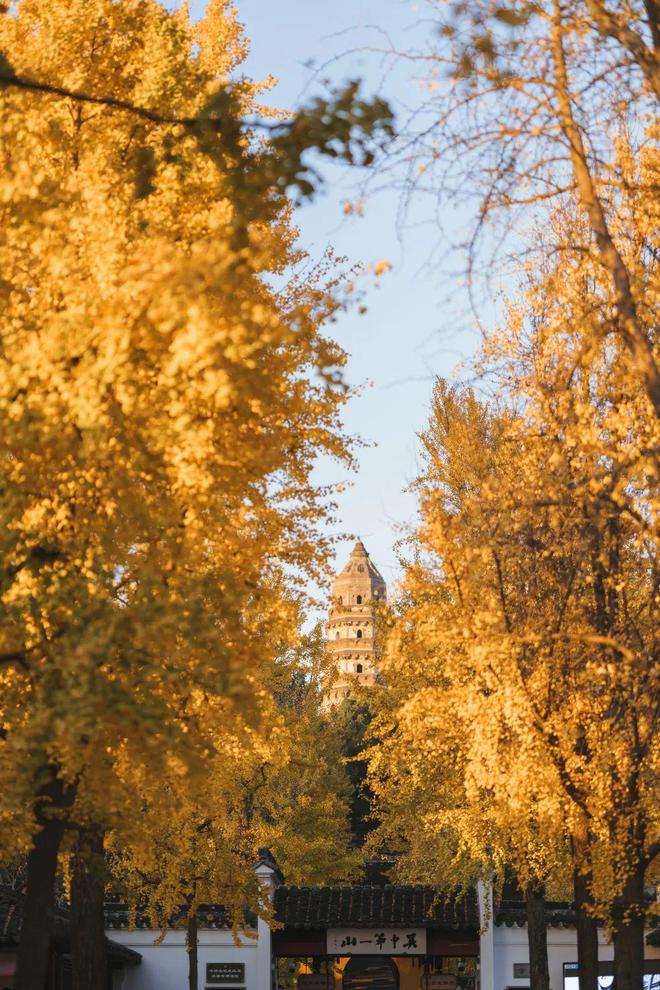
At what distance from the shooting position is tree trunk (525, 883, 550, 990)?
2053 cm

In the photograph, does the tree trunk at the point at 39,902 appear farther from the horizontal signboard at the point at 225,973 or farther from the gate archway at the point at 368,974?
the gate archway at the point at 368,974

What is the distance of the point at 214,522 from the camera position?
405 inches

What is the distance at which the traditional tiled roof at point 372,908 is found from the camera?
2980 centimetres

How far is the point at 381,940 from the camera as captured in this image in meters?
30.3

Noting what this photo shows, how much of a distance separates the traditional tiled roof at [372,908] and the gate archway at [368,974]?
74.9ft

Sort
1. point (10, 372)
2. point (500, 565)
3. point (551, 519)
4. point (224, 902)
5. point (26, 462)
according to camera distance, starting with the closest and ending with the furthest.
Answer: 1. point (10, 372)
2. point (26, 462)
3. point (551, 519)
4. point (500, 565)
5. point (224, 902)

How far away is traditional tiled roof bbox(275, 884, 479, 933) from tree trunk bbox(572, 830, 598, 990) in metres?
14.5

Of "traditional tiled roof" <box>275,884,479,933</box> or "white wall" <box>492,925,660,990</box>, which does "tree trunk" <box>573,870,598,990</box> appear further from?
"traditional tiled roof" <box>275,884,479,933</box>

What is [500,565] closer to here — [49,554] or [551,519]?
[551,519]

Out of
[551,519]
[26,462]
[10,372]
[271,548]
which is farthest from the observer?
[551,519]

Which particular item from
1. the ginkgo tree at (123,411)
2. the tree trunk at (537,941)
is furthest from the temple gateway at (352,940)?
the ginkgo tree at (123,411)

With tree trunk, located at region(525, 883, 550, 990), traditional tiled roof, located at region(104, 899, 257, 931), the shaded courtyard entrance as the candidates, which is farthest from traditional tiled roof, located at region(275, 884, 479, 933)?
tree trunk, located at region(525, 883, 550, 990)

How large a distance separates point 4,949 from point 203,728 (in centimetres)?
1160

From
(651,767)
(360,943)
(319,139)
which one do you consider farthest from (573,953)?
(319,139)
